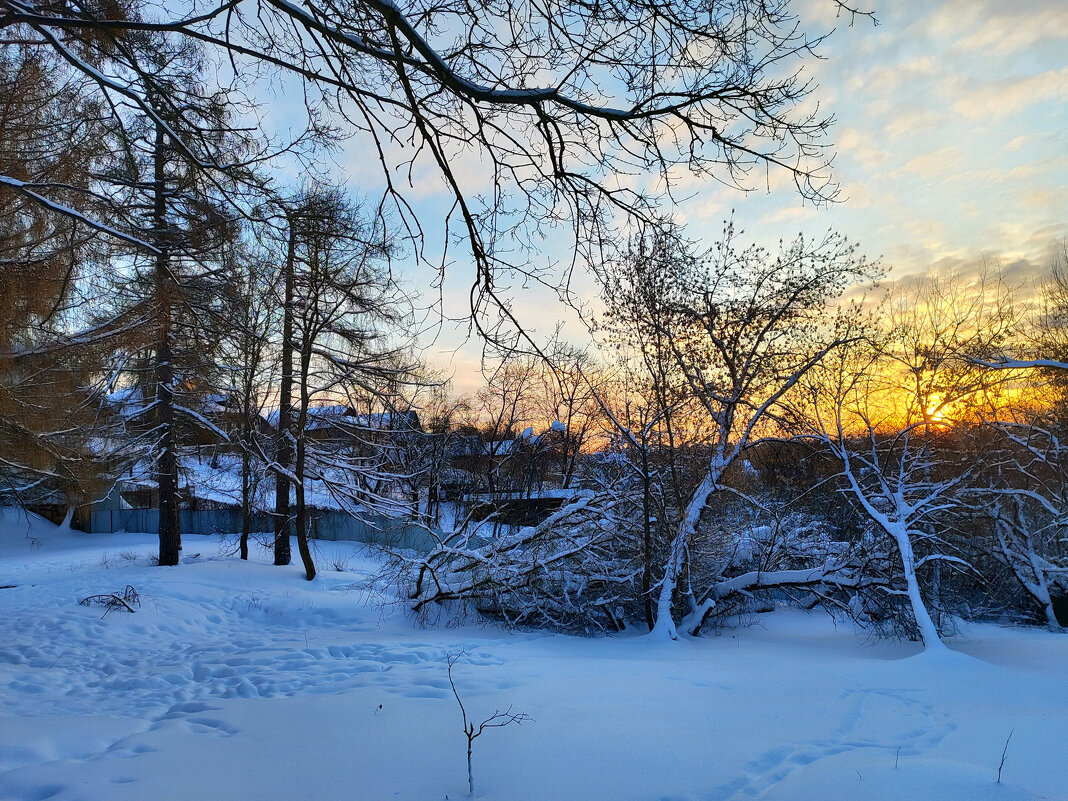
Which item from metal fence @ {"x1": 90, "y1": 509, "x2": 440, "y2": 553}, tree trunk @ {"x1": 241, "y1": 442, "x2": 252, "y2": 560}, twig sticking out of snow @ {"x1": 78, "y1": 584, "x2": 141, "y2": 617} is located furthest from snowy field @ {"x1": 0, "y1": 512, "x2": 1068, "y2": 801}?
metal fence @ {"x1": 90, "y1": 509, "x2": 440, "y2": 553}

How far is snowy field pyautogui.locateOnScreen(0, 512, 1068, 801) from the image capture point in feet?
12.5

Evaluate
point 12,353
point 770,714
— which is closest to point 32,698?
point 12,353

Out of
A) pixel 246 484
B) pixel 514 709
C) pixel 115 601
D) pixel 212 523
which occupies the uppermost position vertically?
pixel 246 484

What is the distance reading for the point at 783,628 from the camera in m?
12.5

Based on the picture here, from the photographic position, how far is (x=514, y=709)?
17.7ft

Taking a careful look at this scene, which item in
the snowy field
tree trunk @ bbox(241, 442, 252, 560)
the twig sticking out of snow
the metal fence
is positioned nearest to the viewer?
the snowy field

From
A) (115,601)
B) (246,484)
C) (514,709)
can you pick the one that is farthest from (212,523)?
(514,709)

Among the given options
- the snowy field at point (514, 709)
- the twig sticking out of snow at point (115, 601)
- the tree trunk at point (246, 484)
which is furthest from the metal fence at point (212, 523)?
the snowy field at point (514, 709)

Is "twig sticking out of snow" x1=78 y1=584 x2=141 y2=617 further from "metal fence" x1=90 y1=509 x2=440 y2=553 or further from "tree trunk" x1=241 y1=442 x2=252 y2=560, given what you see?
"metal fence" x1=90 y1=509 x2=440 y2=553

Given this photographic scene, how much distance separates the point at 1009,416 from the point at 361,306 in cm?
1443

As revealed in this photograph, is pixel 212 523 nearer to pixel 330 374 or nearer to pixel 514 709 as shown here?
pixel 330 374

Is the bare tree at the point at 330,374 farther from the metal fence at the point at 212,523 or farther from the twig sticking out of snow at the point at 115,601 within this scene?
the metal fence at the point at 212,523

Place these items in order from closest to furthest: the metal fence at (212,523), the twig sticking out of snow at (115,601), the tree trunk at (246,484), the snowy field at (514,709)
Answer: the snowy field at (514,709) → the twig sticking out of snow at (115,601) → the tree trunk at (246,484) → the metal fence at (212,523)

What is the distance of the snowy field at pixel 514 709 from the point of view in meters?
3.81
